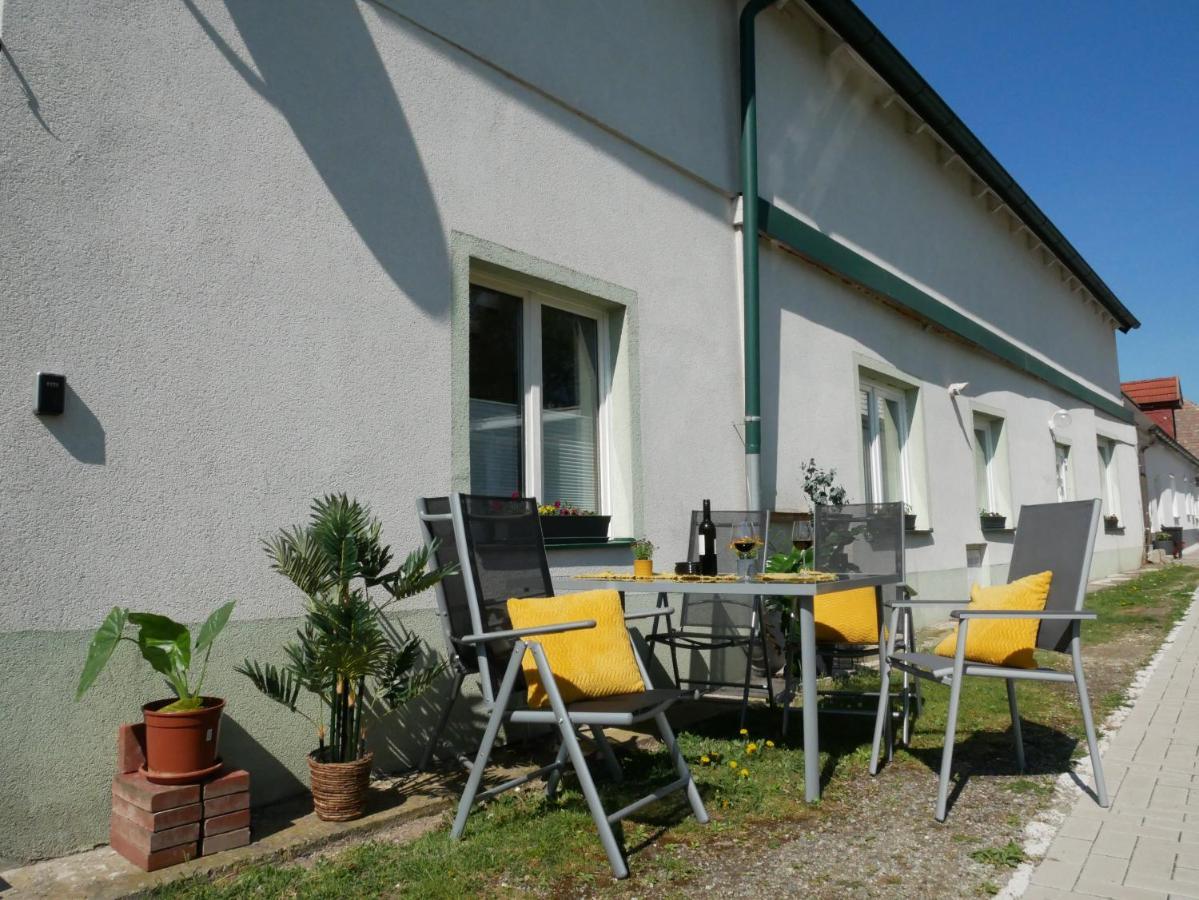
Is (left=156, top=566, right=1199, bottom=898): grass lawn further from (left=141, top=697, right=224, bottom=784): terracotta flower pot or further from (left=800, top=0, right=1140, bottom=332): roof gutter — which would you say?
(left=800, top=0, right=1140, bottom=332): roof gutter

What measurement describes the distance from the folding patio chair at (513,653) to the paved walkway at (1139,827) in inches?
45.6

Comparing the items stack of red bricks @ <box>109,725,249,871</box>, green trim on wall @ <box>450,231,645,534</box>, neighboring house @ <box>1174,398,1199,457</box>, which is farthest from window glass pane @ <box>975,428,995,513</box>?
neighboring house @ <box>1174,398,1199,457</box>

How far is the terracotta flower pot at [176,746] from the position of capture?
276 centimetres

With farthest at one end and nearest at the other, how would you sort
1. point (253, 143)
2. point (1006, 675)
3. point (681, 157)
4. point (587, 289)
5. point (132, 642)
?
1. point (681, 157)
2. point (587, 289)
3. point (253, 143)
4. point (1006, 675)
5. point (132, 642)

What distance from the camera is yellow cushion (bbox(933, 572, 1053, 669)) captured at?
347 cm

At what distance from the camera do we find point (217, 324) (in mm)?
3385

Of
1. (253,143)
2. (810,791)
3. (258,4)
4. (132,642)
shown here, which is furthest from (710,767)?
(258,4)

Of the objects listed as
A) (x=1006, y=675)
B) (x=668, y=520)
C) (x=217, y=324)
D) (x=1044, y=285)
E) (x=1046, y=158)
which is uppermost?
(x=1046, y=158)

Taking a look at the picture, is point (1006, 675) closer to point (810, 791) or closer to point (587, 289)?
point (810, 791)

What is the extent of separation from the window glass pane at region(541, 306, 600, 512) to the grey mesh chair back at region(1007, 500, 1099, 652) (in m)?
2.28

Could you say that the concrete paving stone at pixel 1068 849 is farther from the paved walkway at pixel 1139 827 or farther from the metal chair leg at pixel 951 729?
the metal chair leg at pixel 951 729

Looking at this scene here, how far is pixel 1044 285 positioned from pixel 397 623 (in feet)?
41.4

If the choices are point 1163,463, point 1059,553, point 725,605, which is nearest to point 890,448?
point 725,605

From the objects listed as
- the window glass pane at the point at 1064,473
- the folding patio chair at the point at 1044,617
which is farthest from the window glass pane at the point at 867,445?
the window glass pane at the point at 1064,473
